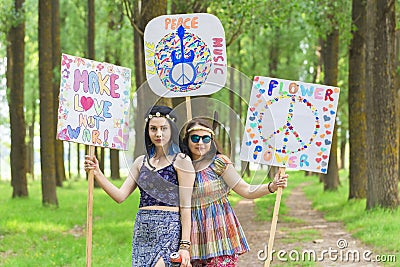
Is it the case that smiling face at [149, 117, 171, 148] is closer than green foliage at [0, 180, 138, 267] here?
Yes

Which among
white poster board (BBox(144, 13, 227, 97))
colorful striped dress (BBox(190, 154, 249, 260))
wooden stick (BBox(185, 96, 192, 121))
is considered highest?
white poster board (BBox(144, 13, 227, 97))

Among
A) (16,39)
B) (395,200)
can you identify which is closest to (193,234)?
(395,200)

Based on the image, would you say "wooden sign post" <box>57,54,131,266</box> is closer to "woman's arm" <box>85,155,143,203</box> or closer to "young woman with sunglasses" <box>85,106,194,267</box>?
"woman's arm" <box>85,155,143,203</box>

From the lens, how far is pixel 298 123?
604cm

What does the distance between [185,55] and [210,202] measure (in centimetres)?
131

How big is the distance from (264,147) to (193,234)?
1094 millimetres

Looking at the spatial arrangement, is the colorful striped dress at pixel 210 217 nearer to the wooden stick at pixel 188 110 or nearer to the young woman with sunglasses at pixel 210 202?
the young woman with sunglasses at pixel 210 202

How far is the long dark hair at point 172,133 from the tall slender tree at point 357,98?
1130cm

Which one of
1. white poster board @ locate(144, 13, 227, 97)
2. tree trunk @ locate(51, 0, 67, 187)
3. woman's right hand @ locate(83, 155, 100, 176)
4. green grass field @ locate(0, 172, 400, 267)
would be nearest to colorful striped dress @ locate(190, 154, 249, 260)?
white poster board @ locate(144, 13, 227, 97)

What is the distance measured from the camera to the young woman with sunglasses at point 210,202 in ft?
17.3

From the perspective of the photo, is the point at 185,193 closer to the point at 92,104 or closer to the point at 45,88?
the point at 92,104

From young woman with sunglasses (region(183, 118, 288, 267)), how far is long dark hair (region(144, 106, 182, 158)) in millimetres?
84

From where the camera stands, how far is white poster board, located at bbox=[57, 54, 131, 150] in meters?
5.98

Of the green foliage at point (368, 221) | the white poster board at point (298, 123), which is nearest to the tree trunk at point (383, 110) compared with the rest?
the green foliage at point (368, 221)
